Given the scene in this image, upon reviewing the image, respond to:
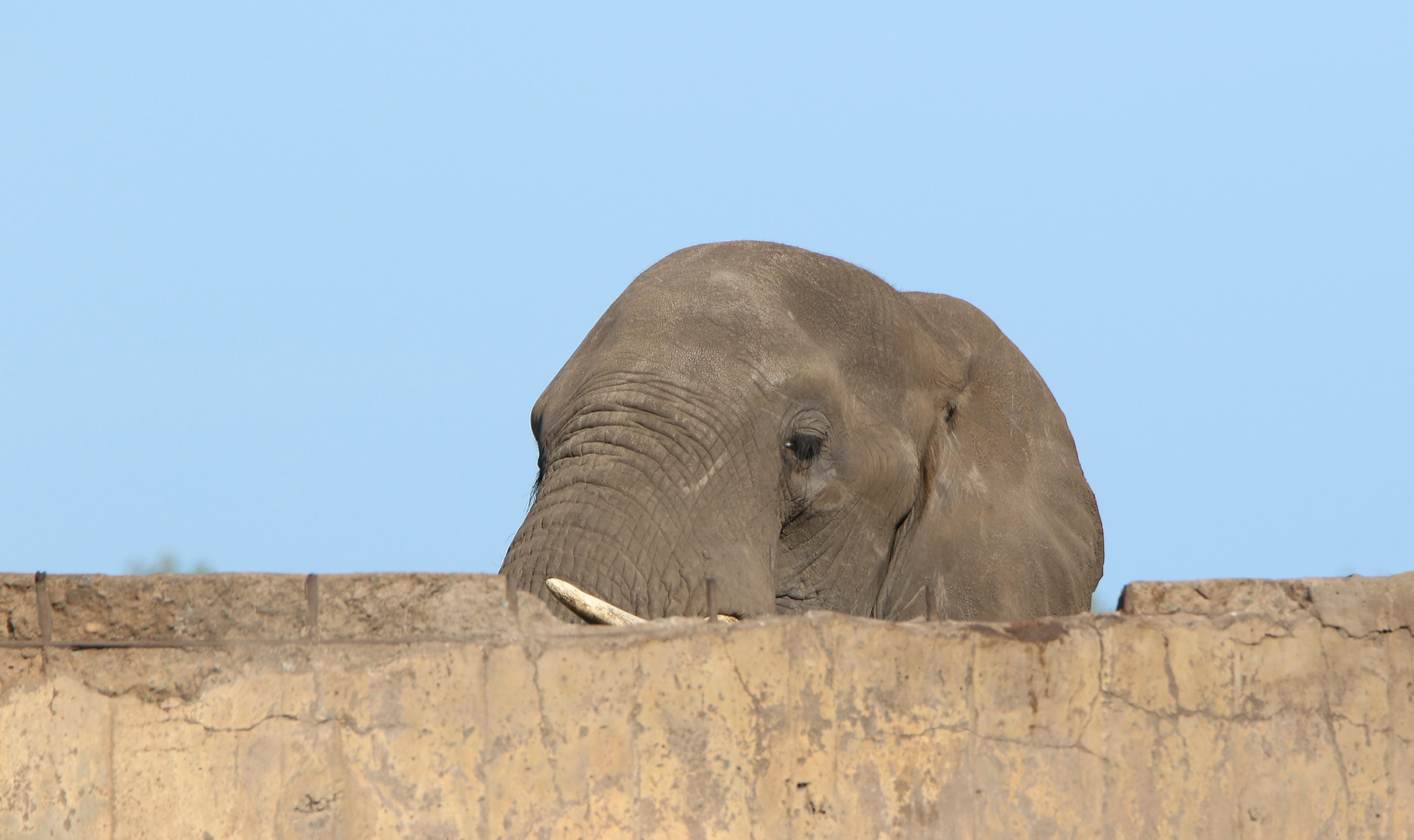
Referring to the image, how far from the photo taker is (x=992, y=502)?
6660 millimetres

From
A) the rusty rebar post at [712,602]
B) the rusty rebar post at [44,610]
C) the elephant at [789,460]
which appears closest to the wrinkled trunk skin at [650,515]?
the elephant at [789,460]

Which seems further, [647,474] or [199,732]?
[647,474]

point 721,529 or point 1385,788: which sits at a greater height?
point 721,529

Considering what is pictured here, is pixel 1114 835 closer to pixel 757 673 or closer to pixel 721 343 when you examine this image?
pixel 757 673

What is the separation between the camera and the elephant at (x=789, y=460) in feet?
18.1

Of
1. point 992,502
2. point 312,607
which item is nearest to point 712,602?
point 312,607

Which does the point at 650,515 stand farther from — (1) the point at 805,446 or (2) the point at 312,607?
(2) the point at 312,607

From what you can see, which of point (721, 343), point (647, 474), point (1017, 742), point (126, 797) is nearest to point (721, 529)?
point (647, 474)

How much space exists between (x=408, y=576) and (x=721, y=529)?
7.81 feet

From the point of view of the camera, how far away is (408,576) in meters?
Result: 3.47

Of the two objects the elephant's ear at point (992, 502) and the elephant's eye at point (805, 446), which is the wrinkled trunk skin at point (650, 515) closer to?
the elephant's eye at point (805, 446)

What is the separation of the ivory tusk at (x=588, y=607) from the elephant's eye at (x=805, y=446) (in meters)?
1.57

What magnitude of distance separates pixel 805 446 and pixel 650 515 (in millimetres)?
788

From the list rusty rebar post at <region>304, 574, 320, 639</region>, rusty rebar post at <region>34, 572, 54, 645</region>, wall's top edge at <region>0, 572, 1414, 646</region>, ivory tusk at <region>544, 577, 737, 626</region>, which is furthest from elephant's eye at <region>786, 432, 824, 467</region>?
rusty rebar post at <region>34, 572, 54, 645</region>
